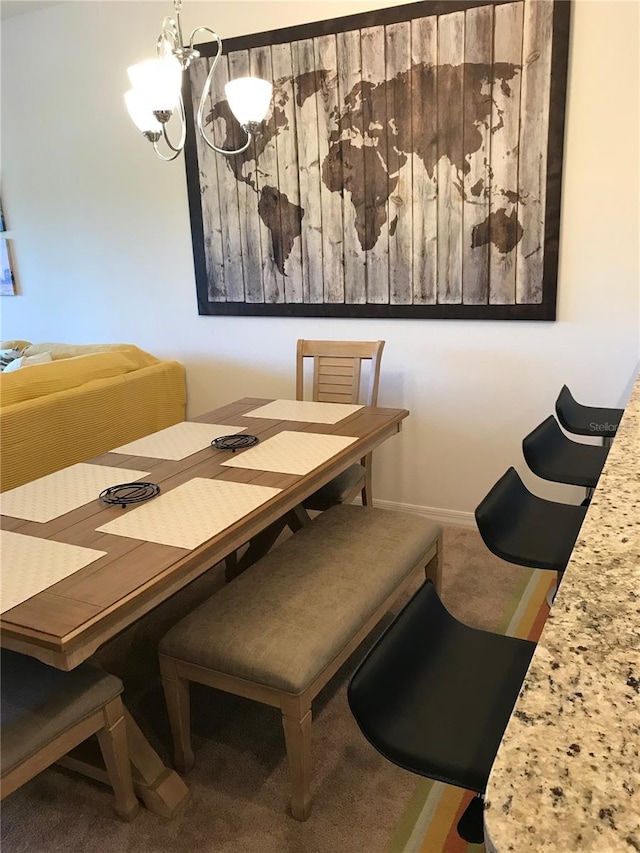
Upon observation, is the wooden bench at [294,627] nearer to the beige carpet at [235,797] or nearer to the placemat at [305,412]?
the beige carpet at [235,797]

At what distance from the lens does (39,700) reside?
1.49m

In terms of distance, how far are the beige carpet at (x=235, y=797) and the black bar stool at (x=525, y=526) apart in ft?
2.28

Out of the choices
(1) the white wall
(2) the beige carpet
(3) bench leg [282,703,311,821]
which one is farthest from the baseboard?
(3) bench leg [282,703,311,821]

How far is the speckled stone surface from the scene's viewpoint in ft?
1.78

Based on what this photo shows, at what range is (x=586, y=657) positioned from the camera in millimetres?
755

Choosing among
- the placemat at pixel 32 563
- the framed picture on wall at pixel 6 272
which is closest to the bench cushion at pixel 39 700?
the placemat at pixel 32 563

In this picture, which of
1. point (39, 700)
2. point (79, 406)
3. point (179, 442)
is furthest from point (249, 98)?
point (39, 700)

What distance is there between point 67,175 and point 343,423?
2676mm

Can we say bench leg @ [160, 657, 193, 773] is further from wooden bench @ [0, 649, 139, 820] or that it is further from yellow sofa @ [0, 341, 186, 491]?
yellow sofa @ [0, 341, 186, 491]

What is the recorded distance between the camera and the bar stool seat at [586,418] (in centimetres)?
239

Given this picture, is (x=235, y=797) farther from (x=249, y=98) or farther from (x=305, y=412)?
(x=249, y=98)

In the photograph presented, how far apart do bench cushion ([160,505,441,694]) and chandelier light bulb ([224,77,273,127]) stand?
4.54ft

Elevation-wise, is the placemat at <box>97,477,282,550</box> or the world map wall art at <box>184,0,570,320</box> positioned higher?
the world map wall art at <box>184,0,570,320</box>

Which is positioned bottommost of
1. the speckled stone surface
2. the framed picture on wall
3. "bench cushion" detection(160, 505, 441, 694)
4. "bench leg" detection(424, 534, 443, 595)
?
"bench leg" detection(424, 534, 443, 595)
